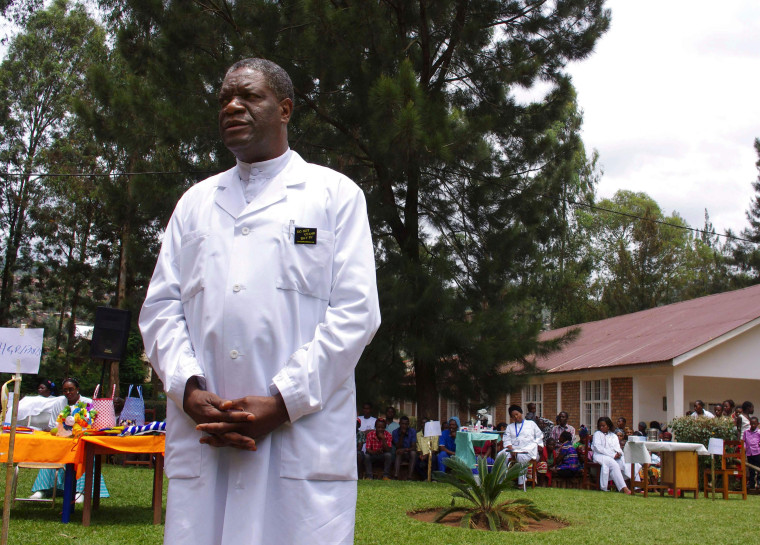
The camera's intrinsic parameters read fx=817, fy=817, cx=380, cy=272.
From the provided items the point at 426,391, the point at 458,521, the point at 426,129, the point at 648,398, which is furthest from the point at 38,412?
the point at 648,398

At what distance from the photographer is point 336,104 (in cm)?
1481

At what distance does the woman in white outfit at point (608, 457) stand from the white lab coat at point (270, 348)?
13.9 meters

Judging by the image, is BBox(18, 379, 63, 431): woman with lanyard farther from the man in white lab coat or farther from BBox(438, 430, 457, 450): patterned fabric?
the man in white lab coat

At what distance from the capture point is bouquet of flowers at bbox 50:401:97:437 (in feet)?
25.4

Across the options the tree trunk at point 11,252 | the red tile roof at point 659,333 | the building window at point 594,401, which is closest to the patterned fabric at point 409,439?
the red tile roof at point 659,333

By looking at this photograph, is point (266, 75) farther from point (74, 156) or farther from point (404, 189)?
point (74, 156)

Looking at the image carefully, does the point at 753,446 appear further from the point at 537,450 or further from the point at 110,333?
the point at 110,333

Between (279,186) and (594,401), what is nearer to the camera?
(279,186)

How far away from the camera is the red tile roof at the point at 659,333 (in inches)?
789

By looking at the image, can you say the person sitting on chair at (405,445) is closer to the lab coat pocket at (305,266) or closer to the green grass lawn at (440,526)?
the green grass lawn at (440,526)

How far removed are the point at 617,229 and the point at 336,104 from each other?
34.9 metres

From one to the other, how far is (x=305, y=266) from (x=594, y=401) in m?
22.5

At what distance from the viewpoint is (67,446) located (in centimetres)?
766

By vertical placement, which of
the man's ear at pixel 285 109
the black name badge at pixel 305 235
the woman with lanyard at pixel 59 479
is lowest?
the woman with lanyard at pixel 59 479
